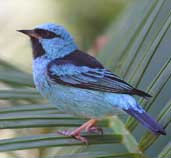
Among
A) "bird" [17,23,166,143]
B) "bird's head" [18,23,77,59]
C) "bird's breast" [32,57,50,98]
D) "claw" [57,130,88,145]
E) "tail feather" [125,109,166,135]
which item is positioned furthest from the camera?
"bird's head" [18,23,77,59]

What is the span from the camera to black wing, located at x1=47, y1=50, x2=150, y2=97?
3110 millimetres

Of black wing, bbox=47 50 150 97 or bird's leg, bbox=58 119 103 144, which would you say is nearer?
bird's leg, bbox=58 119 103 144

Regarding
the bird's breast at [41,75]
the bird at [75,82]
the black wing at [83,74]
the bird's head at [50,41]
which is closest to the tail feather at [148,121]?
the bird at [75,82]

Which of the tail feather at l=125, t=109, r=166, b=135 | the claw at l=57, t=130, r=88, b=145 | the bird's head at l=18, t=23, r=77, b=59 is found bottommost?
the claw at l=57, t=130, r=88, b=145

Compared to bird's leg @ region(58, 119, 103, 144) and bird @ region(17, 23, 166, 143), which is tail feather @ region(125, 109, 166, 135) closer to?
bird @ region(17, 23, 166, 143)

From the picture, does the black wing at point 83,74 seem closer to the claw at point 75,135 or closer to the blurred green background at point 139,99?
the blurred green background at point 139,99

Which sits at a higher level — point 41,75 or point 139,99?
point 139,99

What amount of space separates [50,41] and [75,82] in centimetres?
44

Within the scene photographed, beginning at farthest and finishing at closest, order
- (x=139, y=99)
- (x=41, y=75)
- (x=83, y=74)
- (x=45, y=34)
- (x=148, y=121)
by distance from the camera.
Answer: (x=45, y=34) < (x=41, y=75) < (x=83, y=74) < (x=139, y=99) < (x=148, y=121)

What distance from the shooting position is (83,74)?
3340mm

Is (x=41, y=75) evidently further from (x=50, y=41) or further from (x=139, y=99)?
(x=139, y=99)

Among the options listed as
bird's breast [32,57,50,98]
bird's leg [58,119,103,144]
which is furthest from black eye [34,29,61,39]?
bird's leg [58,119,103,144]

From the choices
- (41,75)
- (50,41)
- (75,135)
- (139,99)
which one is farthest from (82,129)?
(50,41)

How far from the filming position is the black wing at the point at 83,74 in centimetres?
311
